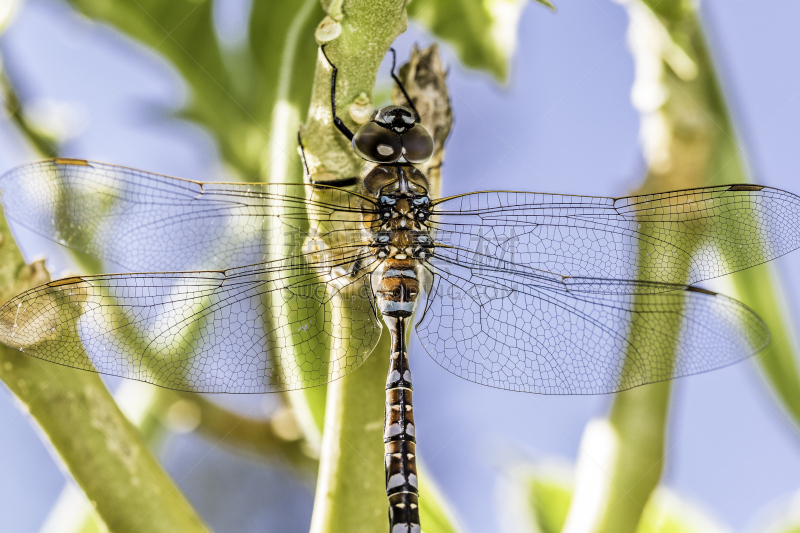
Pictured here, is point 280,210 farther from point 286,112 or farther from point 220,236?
point 286,112

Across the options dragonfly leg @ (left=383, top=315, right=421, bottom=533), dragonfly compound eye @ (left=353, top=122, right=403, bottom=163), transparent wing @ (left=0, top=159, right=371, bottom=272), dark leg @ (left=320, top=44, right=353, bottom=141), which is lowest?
dragonfly leg @ (left=383, top=315, right=421, bottom=533)

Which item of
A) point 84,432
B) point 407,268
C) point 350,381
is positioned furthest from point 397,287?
point 84,432

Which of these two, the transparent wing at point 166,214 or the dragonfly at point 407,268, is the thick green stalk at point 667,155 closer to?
the dragonfly at point 407,268

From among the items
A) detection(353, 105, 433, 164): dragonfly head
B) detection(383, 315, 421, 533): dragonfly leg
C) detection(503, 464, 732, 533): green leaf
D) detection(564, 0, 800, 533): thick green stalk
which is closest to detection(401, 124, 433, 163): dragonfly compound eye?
detection(353, 105, 433, 164): dragonfly head

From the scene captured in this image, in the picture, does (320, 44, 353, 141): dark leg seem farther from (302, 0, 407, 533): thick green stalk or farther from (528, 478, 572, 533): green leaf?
(528, 478, 572, 533): green leaf

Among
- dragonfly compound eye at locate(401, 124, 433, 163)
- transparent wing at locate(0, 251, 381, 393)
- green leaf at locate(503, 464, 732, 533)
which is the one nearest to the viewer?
transparent wing at locate(0, 251, 381, 393)

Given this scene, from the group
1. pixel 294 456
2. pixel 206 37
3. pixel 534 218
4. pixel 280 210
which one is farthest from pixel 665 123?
pixel 294 456
